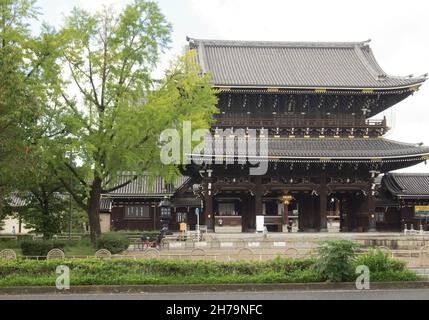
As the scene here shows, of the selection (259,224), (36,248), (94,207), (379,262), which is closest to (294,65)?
(259,224)

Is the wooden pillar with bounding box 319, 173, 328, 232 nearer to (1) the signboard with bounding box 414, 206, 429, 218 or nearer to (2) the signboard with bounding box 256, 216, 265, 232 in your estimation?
(2) the signboard with bounding box 256, 216, 265, 232

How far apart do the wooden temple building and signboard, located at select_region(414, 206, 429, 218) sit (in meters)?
0.41

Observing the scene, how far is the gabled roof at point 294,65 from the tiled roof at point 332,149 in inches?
164

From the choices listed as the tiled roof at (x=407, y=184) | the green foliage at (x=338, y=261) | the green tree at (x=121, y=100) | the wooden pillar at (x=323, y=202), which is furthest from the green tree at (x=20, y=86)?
the tiled roof at (x=407, y=184)

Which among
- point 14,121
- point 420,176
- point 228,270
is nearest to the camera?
point 228,270

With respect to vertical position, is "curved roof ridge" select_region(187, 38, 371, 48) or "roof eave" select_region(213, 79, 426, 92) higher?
"curved roof ridge" select_region(187, 38, 371, 48)

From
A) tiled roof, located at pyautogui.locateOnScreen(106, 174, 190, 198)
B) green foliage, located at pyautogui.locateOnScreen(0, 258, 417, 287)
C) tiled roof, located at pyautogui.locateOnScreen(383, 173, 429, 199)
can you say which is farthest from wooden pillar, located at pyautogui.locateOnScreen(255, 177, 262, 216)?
green foliage, located at pyautogui.locateOnScreen(0, 258, 417, 287)

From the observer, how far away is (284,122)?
3978 cm

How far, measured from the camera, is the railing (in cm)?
3962

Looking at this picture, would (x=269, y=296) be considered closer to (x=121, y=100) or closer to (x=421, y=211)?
(x=121, y=100)

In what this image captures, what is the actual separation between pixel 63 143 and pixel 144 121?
4.13m
